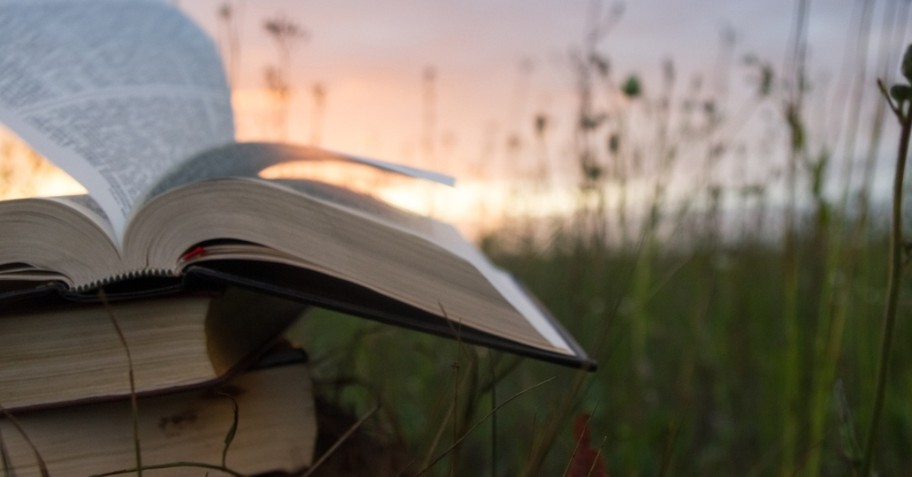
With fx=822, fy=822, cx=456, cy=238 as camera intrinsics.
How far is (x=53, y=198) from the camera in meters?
0.75

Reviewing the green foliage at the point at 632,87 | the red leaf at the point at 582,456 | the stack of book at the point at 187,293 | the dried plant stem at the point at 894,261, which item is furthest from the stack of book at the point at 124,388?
the green foliage at the point at 632,87

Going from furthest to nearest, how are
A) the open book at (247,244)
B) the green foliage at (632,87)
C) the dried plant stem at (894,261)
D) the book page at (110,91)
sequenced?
the green foliage at (632,87), the book page at (110,91), the open book at (247,244), the dried plant stem at (894,261)

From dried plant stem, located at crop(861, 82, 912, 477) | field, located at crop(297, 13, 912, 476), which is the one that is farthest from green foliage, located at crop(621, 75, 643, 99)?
dried plant stem, located at crop(861, 82, 912, 477)

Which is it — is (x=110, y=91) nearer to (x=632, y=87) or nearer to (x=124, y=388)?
(x=124, y=388)

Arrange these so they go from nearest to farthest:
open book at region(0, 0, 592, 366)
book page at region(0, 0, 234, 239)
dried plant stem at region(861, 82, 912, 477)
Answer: dried plant stem at region(861, 82, 912, 477) → open book at region(0, 0, 592, 366) → book page at region(0, 0, 234, 239)

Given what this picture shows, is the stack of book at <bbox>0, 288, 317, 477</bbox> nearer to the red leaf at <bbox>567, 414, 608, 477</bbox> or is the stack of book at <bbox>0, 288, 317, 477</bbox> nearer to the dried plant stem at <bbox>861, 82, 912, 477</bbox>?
the red leaf at <bbox>567, 414, 608, 477</bbox>

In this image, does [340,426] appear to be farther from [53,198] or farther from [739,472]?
[739,472]

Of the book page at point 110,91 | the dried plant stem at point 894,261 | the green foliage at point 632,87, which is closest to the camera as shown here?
the dried plant stem at point 894,261

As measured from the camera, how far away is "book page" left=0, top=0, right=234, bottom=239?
34.5 inches

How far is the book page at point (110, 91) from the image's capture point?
0.88 metres

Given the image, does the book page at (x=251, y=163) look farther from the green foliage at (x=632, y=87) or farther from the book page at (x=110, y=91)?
the green foliage at (x=632, y=87)

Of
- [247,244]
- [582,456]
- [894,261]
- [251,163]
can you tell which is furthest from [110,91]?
[894,261]

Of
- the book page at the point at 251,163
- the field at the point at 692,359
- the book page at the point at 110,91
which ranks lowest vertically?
the field at the point at 692,359

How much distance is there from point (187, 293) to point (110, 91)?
39cm
